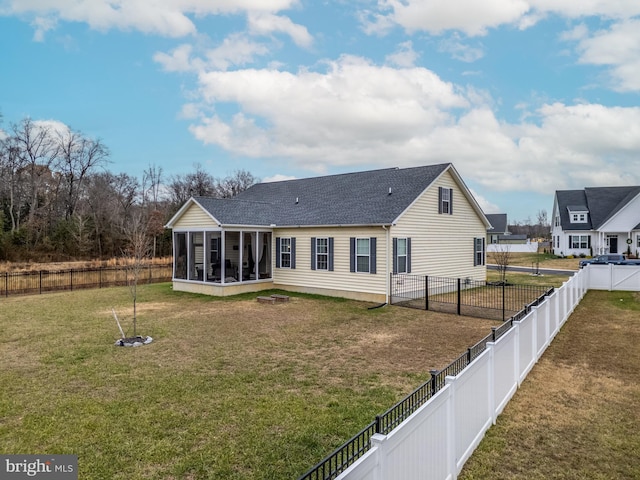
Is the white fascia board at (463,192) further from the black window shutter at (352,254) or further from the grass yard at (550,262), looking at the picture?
the grass yard at (550,262)

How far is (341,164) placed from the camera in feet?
119

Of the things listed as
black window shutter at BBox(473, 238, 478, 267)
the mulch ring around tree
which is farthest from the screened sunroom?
black window shutter at BBox(473, 238, 478, 267)

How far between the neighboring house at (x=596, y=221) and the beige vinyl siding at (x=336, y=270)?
3023 cm

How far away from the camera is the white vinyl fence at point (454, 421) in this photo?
2643 mm

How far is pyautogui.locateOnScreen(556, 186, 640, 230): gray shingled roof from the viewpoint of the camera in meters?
37.5

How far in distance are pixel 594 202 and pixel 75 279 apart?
45.7 metres

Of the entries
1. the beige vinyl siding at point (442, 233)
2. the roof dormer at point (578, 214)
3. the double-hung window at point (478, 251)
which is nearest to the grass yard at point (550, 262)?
the roof dormer at point (578, 214)

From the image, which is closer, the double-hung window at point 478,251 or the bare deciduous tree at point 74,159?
the double-hung window at point 478,251

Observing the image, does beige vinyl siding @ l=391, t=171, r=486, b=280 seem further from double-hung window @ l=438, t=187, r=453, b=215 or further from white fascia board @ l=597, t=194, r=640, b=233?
white fascia board @ l=597, t=194, r=640, b=233

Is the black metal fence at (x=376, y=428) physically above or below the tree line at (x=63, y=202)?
below

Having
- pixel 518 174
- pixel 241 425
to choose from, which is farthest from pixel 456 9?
pixel 518 174

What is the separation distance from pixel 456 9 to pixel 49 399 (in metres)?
13.5

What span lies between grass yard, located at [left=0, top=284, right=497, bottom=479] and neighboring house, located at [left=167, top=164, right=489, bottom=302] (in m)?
3.26

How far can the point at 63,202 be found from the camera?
38.6 metres
